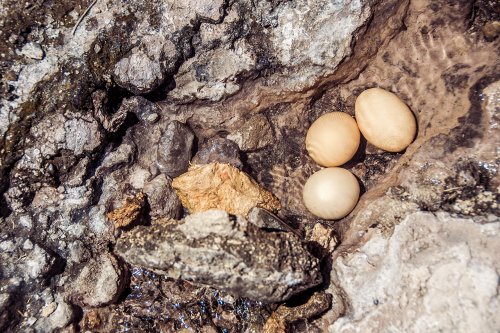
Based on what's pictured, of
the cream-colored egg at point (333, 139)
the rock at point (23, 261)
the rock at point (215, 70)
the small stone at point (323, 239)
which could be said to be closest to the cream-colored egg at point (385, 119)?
the cream-colored egg at point (333, 139)

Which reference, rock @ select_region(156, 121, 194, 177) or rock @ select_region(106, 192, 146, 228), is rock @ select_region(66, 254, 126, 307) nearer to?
rock @ select_region(106, 192, 146, 228)

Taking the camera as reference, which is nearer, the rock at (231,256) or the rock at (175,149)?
the rock at (231,256)

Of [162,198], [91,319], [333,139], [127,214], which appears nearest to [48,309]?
[91,319]

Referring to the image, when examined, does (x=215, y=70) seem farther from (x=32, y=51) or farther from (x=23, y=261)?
(x=23, y=261)

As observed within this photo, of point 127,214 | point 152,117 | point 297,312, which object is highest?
point 152,117

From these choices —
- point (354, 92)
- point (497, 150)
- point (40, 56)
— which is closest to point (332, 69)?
point (354, 92)

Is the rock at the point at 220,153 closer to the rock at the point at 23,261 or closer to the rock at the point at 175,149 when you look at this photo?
the rock at the point at 175,149

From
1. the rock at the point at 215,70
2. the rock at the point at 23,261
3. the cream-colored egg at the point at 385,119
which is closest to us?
the rock at the point at 23,261

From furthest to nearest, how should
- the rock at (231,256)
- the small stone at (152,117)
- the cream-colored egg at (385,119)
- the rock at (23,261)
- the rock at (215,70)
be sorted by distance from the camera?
the small stone at (152,117), the rock at (215,70), the cream-colored egg at (385,119), the rock at (23,261), the rock at (231,256)
